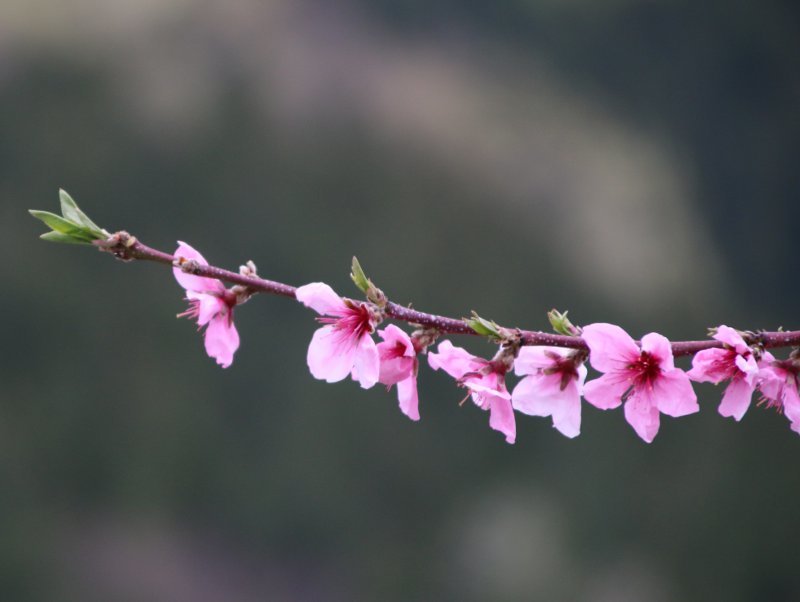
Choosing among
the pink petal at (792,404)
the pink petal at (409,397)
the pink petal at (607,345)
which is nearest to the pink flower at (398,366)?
the pink petal at (409,397)

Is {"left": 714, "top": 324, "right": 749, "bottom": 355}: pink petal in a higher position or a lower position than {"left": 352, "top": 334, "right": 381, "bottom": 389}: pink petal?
higher

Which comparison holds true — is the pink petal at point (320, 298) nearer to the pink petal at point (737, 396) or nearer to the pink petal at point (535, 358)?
the pink petal at point (535, 358)

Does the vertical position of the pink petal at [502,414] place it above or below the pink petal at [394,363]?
below

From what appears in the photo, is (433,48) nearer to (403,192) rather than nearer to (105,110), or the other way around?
(403,192)

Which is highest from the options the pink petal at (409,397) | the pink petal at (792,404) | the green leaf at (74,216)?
the green leaf at (74,216)

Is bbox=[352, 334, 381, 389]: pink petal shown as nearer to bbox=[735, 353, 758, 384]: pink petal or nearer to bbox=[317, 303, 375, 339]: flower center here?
bbox=[317, 303, 375, 339]: flower center

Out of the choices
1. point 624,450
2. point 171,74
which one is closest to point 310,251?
point 171,74

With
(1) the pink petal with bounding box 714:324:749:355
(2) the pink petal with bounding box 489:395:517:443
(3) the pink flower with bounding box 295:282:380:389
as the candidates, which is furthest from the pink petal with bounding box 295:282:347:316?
(1) the pink petal with bounding box 714:324:749:355

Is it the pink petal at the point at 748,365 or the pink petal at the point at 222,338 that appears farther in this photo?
the pink petal at the point at 222,338
